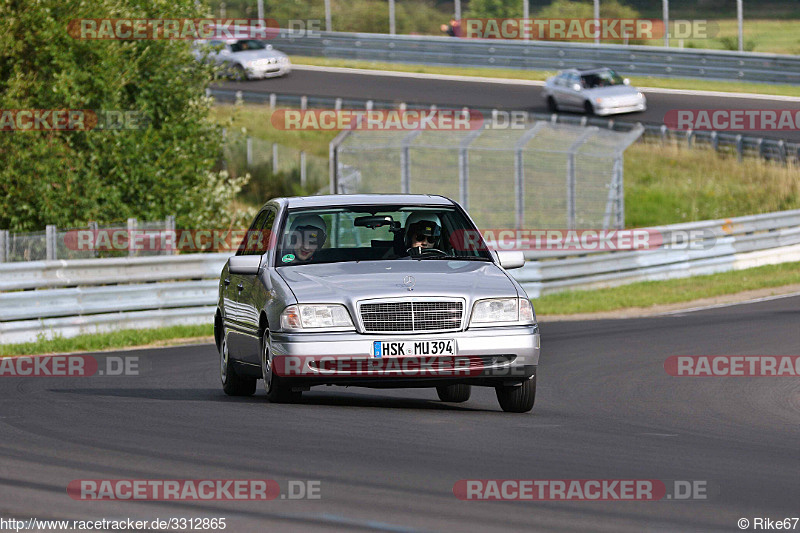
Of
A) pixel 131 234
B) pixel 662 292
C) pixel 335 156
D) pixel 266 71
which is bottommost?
pixel 662 292

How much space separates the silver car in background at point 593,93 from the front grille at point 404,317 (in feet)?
110

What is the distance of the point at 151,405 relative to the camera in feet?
36.5

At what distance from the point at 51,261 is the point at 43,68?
27.2 feet

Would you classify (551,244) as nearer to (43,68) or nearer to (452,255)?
(43,68)

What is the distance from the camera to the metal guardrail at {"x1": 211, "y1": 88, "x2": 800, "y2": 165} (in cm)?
3781

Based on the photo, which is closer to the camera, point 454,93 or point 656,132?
point 656,132

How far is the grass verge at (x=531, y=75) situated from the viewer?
4497cm

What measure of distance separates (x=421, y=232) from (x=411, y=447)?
299cm

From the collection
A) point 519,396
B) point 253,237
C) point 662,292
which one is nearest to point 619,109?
point 662,292

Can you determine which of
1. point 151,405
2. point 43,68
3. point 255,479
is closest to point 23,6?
point 43,68

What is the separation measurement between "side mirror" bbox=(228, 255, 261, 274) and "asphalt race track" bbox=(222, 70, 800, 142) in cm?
3027

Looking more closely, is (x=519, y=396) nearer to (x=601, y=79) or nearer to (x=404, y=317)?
(x=404, y=317)

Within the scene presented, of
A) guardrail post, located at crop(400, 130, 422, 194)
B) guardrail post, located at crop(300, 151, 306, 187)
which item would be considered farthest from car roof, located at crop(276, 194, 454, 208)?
guardrail post, located at crop(300, 151, 306, 187)

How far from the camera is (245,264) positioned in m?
11.0
